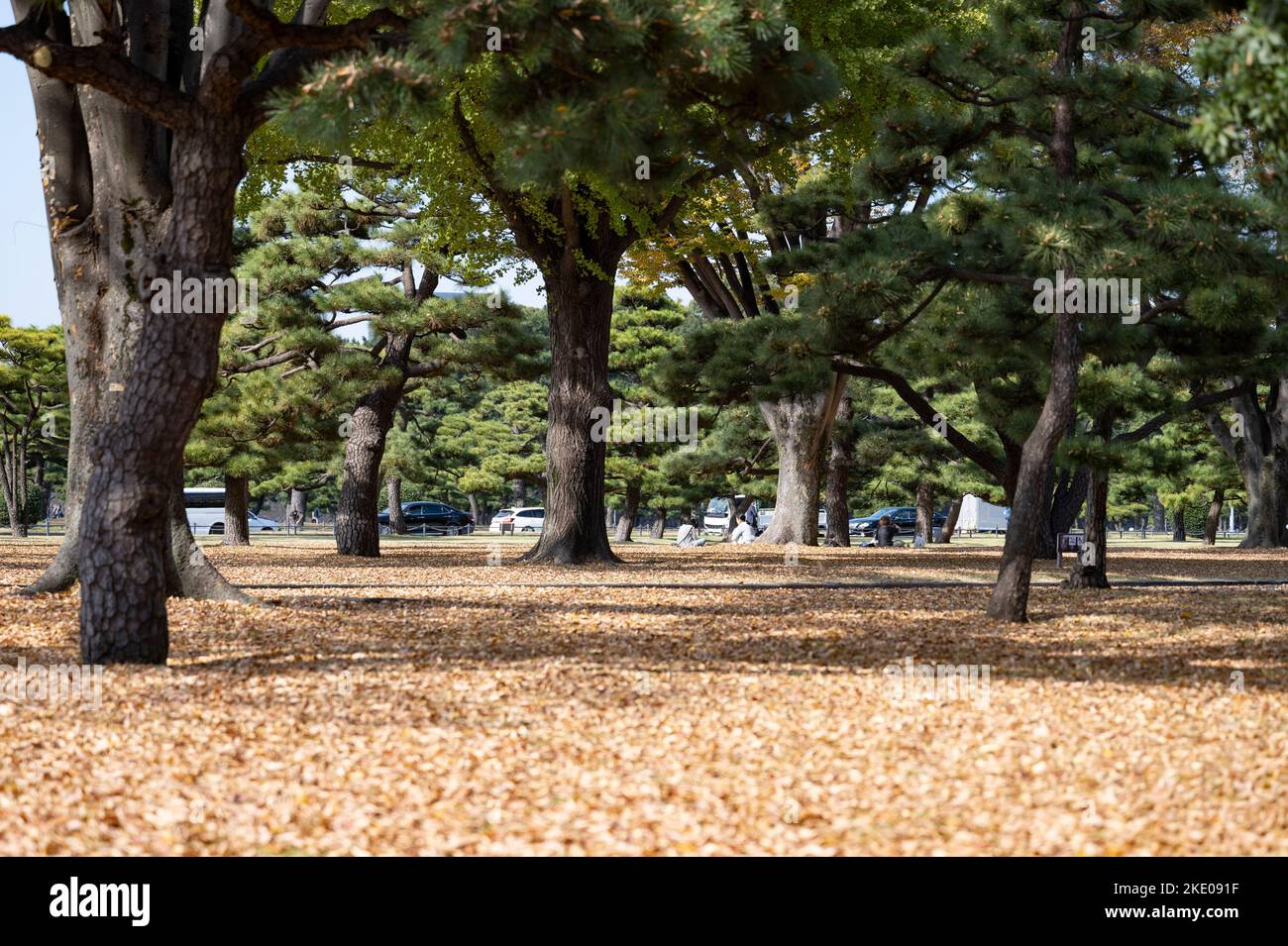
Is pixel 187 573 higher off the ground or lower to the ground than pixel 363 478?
lower

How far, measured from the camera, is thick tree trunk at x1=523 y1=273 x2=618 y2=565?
1697 centimetres

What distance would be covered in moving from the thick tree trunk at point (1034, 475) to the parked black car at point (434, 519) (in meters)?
38.5

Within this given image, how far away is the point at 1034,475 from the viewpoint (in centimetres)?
1033

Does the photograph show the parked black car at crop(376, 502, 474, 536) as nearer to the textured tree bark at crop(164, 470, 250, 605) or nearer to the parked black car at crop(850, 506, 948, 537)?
the parked black car at crop(850, 506, 948, 537)

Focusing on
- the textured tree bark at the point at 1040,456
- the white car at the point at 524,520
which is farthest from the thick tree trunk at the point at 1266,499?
the white car at the point at 524,520

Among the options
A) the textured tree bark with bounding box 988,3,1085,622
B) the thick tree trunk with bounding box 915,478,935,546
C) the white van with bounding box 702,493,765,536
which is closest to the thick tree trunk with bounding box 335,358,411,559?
the textured tree bark with bounding box 988,3,1085,622

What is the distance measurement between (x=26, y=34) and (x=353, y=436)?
1558 cm

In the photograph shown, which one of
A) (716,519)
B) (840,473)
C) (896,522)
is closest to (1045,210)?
(840,473)

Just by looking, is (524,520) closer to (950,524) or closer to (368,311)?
(950,524)

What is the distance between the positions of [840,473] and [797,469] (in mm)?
3821

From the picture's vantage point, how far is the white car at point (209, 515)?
163 ft

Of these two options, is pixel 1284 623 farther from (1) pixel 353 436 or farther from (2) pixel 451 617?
(1) pixel 353 436

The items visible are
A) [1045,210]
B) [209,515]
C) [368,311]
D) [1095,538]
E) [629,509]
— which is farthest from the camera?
[209,515]

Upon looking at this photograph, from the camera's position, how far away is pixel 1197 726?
582 centimetres
